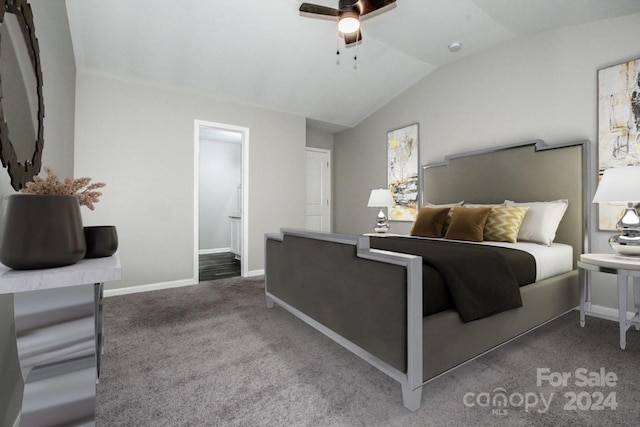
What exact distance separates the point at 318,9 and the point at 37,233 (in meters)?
2.46

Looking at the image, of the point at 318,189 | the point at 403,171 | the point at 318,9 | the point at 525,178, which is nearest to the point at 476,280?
the point at 525,178

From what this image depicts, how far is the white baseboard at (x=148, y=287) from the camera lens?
11.1 ft

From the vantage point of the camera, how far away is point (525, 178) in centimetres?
312

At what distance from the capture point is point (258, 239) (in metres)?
4.43

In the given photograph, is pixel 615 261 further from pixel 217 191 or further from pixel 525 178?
pixel 217 191

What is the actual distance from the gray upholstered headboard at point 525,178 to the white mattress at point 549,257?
23cm

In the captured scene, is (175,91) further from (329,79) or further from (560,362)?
(560,362)

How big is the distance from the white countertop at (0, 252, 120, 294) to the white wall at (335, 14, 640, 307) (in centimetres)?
363

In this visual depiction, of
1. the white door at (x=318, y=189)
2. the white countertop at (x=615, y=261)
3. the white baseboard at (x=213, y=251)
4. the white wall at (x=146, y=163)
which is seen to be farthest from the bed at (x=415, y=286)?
the white baseboard at (x=213, y=251)

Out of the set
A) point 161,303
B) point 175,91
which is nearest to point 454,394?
point 161,303

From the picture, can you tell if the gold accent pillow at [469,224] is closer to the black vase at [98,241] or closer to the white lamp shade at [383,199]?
the white lamp shade at [383,199]

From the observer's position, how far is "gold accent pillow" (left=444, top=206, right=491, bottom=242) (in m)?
2.78

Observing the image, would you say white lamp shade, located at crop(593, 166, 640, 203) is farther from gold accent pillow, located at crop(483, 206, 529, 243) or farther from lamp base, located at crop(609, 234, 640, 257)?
gold accent pillow, located at crop(483, 206, 529, 243)

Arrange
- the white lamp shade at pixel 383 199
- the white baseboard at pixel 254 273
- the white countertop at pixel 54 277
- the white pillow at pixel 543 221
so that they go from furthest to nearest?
the white baseboard at pixel 254 273 < the white lamp shade at pixel 383 199 < the white pillow at pixel 543 221 < the white countertop at pixel 54 277
